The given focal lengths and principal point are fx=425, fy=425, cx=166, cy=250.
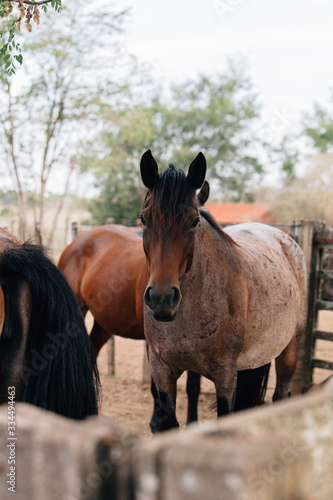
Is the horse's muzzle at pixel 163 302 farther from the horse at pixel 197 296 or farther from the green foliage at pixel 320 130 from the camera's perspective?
the green foliage at pixel 320 130

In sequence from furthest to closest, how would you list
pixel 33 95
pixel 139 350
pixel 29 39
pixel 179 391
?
pixel 33 95, pixel 29 39, pixel 139 350, pixel 179 391

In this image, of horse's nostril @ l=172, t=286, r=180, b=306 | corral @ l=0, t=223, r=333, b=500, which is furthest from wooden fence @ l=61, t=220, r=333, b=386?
corral @ l=0, t=223, r=333, b=500

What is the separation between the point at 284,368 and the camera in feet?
12.0

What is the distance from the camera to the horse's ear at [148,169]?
235 cm

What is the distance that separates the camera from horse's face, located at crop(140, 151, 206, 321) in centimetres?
205

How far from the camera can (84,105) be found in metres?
13.2

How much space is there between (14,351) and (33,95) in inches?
499

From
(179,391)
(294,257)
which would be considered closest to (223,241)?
(294,257)

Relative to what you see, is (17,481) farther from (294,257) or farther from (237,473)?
(294,257)

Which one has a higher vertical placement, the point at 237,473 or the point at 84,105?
the point at 84,105

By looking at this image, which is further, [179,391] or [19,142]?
[19,142]

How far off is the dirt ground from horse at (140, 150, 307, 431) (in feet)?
4.54

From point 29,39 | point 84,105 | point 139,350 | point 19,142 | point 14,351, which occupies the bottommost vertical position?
point 139,350

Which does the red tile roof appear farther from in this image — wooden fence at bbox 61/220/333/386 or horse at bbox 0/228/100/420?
horse at bbox 0/228/100/420
